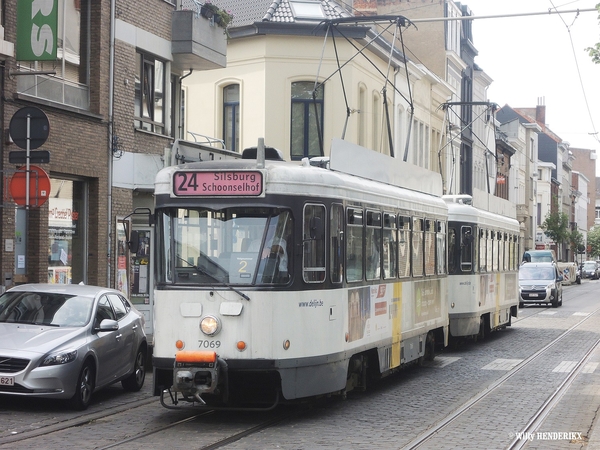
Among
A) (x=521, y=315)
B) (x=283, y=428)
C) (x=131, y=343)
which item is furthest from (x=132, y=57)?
(x=521, y=315)

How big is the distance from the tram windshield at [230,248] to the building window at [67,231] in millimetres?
8723

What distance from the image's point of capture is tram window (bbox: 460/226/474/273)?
864 inches

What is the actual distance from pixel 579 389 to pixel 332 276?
16.9 feet

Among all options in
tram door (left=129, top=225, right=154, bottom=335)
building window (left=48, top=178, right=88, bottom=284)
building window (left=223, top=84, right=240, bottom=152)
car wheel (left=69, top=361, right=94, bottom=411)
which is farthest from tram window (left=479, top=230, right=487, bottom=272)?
building window (left=223, top=84, right=240, bottom=152)

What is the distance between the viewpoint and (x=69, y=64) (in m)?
20.7

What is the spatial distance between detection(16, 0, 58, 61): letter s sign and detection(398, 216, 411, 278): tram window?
678cm

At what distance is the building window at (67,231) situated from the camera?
19891 millimetres

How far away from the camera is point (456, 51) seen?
187 feet

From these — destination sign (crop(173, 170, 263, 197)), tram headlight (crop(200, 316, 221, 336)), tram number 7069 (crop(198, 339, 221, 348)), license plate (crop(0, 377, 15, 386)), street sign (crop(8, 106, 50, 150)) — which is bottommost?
license plate (crop(0, 377, 15, 386))

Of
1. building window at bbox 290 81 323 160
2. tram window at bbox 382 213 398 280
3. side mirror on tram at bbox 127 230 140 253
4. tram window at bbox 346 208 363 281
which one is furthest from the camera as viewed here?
building window at bbox 290 81 323 160

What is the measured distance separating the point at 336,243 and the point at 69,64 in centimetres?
1035

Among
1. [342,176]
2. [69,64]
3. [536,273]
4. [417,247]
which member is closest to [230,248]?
[342,176]

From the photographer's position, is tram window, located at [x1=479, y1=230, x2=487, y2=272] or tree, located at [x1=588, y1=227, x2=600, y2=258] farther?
tree, located at [x1=588, y1=227, x2=600, y2=258]

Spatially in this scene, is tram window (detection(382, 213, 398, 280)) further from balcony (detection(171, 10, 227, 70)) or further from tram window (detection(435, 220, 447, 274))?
balcony (detection(171, 10, 227, 70))
